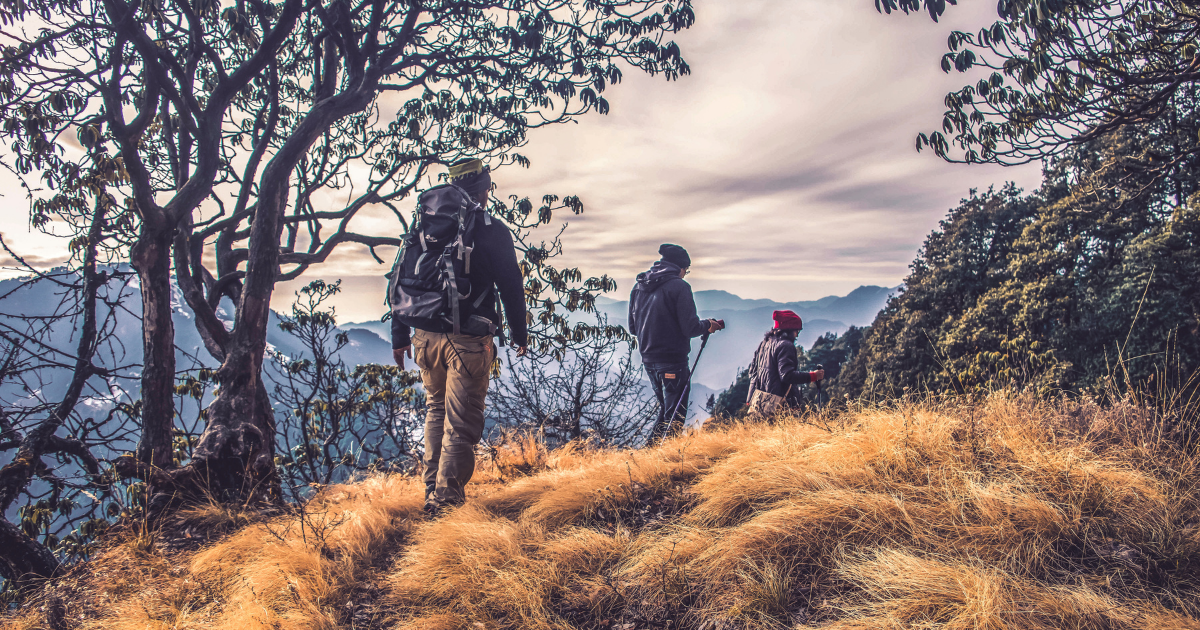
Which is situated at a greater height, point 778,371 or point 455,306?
point 455,306

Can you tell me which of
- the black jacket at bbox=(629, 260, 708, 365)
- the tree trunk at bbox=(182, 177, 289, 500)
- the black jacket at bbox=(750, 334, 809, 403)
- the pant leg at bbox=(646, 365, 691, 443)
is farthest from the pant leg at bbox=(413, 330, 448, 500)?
the black jacket at bbox=(750, 334, 809, 403)

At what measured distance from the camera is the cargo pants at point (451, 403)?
320 centimetres

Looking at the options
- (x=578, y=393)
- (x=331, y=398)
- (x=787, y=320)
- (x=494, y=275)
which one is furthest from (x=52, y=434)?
(x=787, y=320)

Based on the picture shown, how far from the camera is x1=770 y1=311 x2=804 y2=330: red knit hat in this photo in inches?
221

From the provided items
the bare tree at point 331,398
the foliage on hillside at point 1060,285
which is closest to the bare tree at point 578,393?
the bare tree at point 331,398

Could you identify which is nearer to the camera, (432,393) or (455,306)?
(455,306)

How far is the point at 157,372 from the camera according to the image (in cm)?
446

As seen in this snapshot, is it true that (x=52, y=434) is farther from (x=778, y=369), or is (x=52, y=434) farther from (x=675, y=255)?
(x=778, y=369)

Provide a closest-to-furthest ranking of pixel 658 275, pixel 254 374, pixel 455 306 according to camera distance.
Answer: pixel 455 306 → pixel 254 374 → pixel 658 275

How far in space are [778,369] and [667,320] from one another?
1336mm

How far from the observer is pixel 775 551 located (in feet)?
7.15

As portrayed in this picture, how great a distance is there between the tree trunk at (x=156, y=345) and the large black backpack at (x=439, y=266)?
2.73 meters

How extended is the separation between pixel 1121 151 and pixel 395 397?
22.0 m

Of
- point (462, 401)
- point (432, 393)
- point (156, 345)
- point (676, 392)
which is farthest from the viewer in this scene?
point (676, 392)
